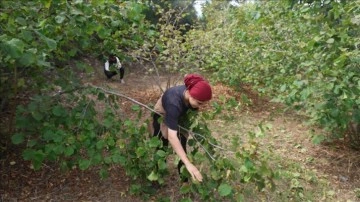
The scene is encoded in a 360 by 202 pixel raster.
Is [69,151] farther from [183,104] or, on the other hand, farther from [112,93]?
[183,104]

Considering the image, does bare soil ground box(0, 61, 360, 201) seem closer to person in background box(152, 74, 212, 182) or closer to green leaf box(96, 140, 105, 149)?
person in background box(152, 74, 212, 182)

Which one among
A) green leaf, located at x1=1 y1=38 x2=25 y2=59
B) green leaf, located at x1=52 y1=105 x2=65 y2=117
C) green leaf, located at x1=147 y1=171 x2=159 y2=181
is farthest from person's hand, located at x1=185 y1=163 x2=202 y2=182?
green leaf, located at x1=1 y1=38 x2=25 y2=59

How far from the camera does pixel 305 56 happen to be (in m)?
4.05

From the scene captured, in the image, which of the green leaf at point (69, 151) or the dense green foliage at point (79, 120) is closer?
the dense green foliage at point (79, 120)

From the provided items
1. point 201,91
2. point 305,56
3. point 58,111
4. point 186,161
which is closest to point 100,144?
point 58,111

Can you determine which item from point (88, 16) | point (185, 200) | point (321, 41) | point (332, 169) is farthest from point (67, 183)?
point (332, 169)

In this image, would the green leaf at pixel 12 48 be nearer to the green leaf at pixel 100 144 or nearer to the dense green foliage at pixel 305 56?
the green leaf at pixel 100 144

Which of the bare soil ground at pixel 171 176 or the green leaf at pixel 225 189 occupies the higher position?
the green leaf at pixel 225 189

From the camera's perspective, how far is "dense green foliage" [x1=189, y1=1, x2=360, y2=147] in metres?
3.20

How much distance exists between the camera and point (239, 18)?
709cm

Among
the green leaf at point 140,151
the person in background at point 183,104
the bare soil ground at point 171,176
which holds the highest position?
the person in background at point 183,104

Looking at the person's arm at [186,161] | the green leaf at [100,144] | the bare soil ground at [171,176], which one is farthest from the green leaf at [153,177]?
the bare soil ground at [171,176]

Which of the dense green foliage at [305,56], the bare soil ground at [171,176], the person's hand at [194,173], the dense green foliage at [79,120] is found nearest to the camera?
the dense green foliage at [79,120]

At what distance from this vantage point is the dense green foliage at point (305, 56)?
320cm
